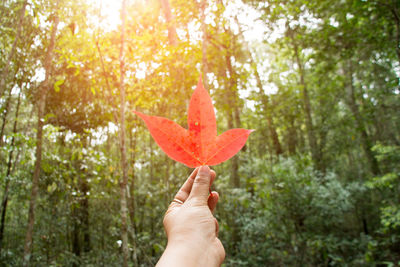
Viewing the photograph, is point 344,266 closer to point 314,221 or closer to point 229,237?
point 314,221

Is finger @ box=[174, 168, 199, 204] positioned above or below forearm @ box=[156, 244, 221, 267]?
above

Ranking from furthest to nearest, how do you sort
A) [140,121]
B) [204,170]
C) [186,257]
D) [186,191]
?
[140,121], [186,191], [204,170], [186,257]

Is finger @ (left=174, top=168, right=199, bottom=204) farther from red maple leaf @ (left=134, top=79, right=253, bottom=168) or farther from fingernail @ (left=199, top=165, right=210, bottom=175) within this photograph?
red maple leaf @ (left=134, top=79, right=253, bottom=168)

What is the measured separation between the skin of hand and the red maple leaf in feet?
0.39

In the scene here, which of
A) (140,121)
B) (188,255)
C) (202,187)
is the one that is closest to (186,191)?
(202,187)

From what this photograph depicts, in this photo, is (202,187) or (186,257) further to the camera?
(202,187)

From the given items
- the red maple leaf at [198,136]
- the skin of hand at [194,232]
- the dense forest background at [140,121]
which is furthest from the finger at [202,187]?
the dense forest background at [140,121]

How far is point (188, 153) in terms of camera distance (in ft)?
2.65

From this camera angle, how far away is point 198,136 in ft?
2.54

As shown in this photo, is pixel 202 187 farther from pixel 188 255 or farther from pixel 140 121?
pixel 140 121

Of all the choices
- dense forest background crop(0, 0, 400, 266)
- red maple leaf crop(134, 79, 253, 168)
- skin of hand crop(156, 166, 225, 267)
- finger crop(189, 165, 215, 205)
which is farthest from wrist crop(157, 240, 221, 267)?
dense forest background crop(0, 0, 400, 266)

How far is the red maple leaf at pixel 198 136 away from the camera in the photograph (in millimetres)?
759

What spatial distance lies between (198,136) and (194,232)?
12.8 inches

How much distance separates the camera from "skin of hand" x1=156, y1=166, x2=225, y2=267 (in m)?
0.72
